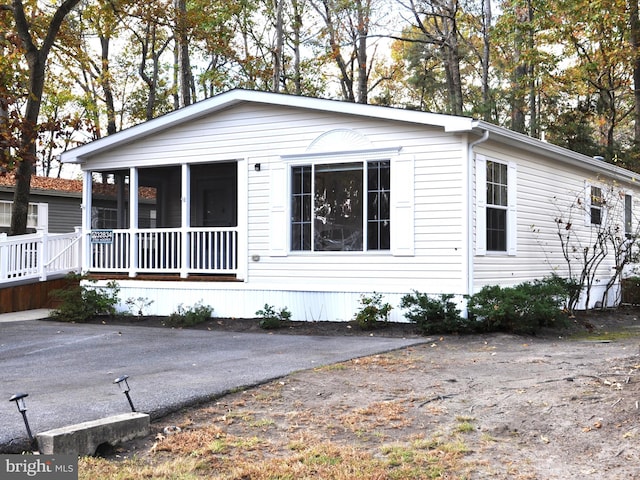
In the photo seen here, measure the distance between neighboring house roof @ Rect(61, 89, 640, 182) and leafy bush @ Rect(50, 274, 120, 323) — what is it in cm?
278

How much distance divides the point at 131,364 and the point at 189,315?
4226mm

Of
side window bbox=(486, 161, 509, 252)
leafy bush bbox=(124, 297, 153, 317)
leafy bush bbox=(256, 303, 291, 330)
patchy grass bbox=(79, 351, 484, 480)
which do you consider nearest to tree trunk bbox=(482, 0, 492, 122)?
side window bbox=(486, 161, 509, 252)

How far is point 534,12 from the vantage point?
22219 mm

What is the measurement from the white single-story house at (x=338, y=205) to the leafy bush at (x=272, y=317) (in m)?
0.28

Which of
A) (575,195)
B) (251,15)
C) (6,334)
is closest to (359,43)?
(251,15)

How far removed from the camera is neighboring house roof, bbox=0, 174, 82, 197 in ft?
67.3

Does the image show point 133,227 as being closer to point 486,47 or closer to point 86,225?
point 86,225

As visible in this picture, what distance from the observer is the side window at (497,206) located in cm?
1129

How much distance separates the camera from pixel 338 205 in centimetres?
1152

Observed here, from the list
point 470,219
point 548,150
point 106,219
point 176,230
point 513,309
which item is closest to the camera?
point 513,309

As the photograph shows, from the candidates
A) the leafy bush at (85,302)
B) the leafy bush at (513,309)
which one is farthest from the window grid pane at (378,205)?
the leafy bush at (85,302)

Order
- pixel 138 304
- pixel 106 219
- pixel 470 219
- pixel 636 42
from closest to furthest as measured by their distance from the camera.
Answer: pixel 470 219, pixel 138 304, pixel 106 219, pixel 636 42

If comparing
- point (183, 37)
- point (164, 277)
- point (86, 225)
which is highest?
point (183, 37)

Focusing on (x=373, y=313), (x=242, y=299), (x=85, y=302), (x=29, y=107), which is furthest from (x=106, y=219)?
(x=373, y=313)
